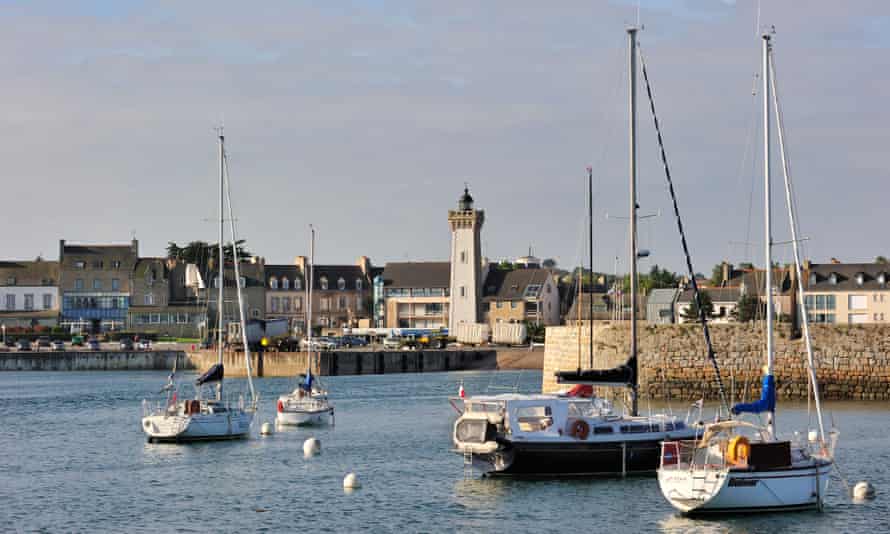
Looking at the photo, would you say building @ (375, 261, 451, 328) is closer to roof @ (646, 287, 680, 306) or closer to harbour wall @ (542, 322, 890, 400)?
roof @ (646, 287, 680, 306)

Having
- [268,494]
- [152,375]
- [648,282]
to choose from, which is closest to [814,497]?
[268,494]

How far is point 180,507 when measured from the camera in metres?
35.4

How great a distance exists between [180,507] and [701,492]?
1382 centimetres

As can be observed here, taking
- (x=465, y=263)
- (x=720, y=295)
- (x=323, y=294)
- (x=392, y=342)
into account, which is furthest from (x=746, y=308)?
(x=323, y=294)

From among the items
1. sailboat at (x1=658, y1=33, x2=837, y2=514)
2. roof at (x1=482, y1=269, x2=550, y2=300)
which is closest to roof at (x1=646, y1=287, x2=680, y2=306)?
roof at (x1=482, y1=269, x2=550, y2=300)

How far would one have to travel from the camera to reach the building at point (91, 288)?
14800 cm

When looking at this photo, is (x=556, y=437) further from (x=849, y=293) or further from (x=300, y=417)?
(x=849, y=293)

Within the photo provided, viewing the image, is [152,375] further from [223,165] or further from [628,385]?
[628,385]

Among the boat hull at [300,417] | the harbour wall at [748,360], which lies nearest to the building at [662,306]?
the harbour wall at [748,360]

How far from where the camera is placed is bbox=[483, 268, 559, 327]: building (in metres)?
146

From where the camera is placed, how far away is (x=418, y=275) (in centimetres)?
15288

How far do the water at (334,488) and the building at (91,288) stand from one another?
284ft

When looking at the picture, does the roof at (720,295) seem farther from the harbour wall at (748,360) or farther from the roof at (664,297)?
the harbour wall at (748,360)

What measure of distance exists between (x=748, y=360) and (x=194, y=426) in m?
28.1
